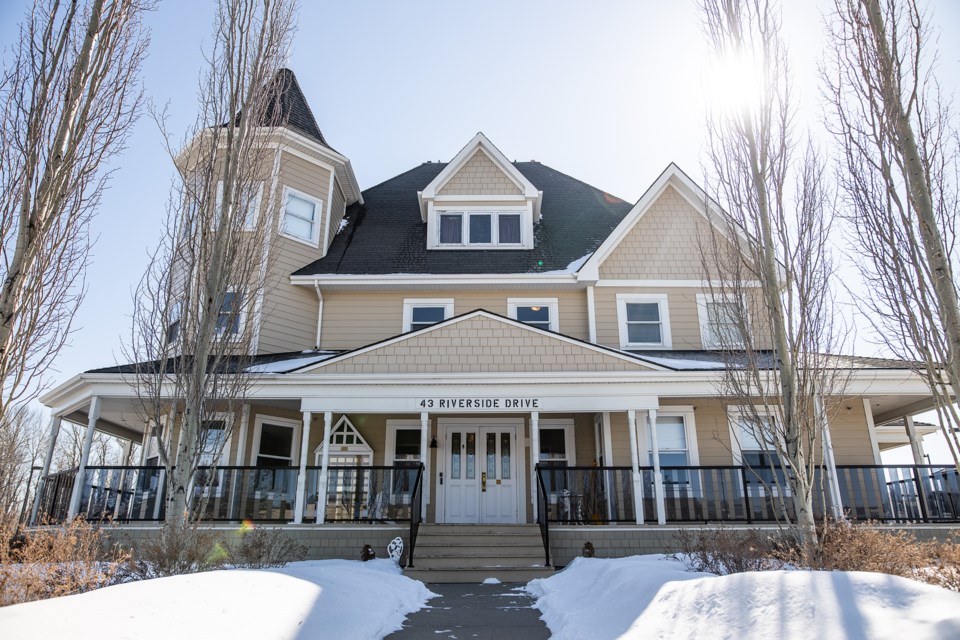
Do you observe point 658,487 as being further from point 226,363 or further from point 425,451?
point 226,363

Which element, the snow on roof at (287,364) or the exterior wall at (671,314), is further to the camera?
the exterior wall at (671,314)

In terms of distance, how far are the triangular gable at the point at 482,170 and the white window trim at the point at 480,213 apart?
336 mm

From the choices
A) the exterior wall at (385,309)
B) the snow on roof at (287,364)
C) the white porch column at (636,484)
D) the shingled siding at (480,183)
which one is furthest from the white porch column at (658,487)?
the shingled siding at (480,183)

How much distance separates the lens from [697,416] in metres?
14.2

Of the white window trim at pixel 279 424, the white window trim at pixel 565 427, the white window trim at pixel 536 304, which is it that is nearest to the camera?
the white window trim at pixel 279 424

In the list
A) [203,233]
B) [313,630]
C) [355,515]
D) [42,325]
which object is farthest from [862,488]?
[42,325]

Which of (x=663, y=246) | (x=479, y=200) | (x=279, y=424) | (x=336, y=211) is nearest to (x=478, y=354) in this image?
(x=279, y=424)

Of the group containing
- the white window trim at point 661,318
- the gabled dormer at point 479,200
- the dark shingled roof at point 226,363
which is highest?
the gabled dormer at point 479,200

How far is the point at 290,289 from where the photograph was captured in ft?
52.2

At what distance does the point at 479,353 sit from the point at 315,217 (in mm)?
6704

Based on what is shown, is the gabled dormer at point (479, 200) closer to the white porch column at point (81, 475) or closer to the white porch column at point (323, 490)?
the white porch column at point (323, 490)

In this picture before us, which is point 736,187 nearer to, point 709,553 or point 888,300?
point 888,300

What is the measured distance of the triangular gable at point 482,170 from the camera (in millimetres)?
17422

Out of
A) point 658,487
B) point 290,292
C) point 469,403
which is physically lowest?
point 658,487
